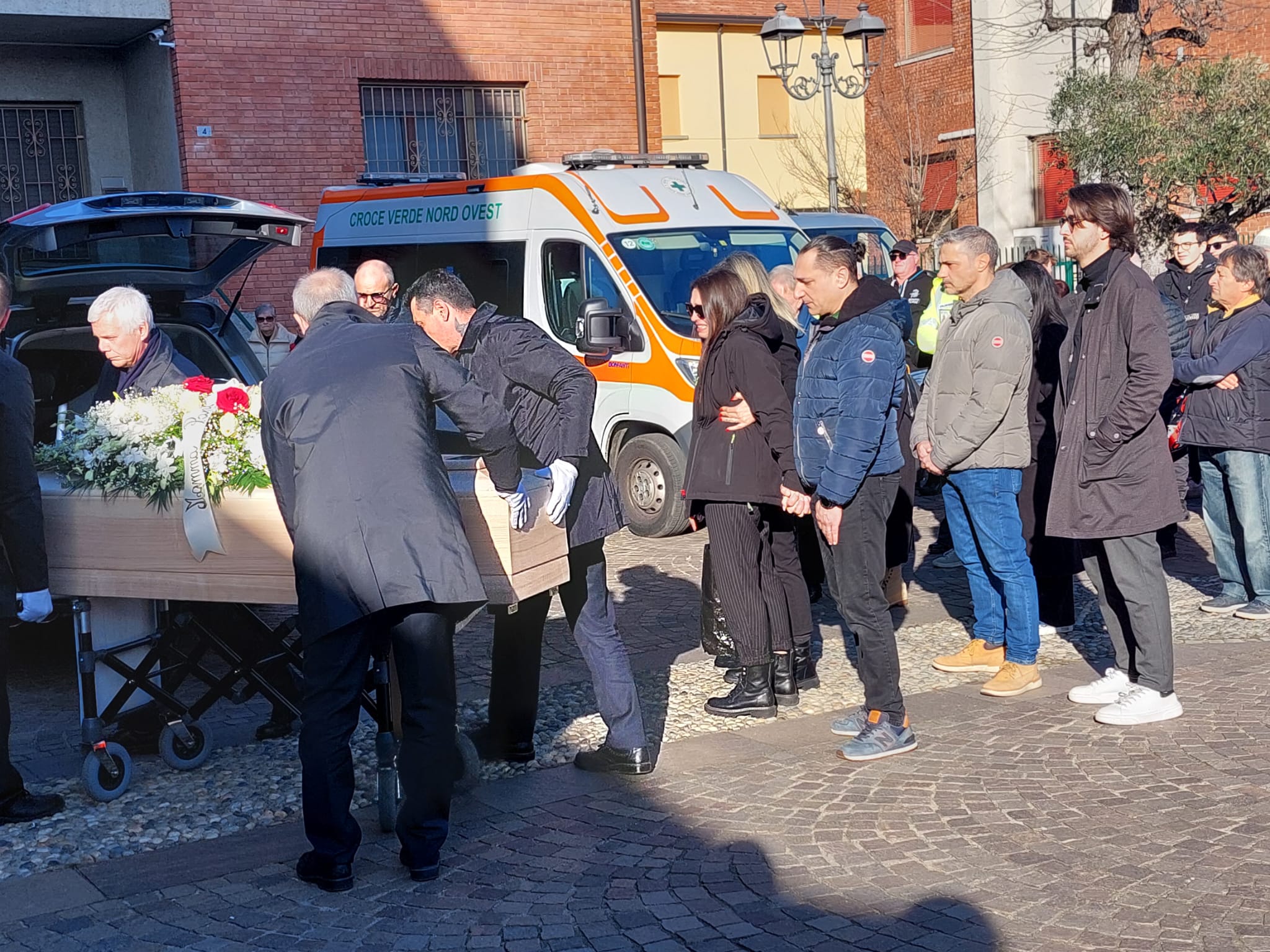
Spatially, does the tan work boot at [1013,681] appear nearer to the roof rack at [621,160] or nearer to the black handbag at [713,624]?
the black handbag at [713,624]

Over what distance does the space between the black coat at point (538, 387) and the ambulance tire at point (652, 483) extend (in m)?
5.22

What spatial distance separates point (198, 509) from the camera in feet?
18.3

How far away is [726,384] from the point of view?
640cm

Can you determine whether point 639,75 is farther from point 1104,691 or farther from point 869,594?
point 869,594

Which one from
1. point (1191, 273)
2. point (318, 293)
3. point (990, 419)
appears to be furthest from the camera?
point (1191, 273)

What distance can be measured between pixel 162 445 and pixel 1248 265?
5.51m

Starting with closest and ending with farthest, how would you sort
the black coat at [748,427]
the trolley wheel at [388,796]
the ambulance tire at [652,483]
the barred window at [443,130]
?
1. the trolley wheel at [388,796]
2. the black coat at [748,427]
3. the ambulance tire at [652,483]
4. the barred window at [443,130]

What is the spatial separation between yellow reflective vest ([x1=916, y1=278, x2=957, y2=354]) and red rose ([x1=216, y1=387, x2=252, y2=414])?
6.11m

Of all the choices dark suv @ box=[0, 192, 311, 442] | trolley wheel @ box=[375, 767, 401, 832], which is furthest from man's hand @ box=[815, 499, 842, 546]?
dark suv @ box=[0, 192, 311, 442]

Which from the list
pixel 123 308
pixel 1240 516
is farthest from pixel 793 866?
pixel 1240 516

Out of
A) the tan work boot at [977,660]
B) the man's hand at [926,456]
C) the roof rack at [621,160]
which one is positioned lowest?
the tan work boot at [977,660]

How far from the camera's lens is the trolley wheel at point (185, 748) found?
5988mm

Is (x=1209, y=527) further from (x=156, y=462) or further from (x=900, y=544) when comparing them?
(x=156, y=462)

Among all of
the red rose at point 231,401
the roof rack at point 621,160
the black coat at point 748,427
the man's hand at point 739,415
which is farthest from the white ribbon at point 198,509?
the roof rack at point 621,160
